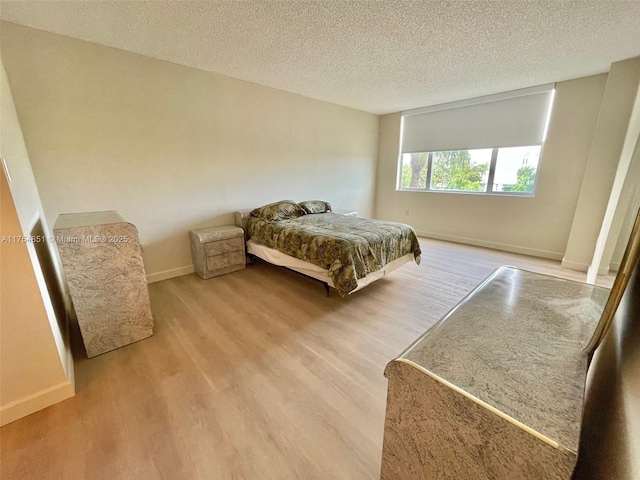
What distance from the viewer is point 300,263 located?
281 centimetres

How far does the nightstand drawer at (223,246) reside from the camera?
306 cm

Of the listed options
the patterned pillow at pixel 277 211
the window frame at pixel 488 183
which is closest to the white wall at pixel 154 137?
the patterned pillow at pixel 277 211

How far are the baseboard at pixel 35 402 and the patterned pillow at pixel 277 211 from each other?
7.68 feet

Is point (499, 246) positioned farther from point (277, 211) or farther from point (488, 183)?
point (277, 211)

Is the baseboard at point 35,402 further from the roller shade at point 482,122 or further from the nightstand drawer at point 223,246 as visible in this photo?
the roller shade at point 482,122

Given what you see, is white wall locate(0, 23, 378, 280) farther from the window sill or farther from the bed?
the window sill

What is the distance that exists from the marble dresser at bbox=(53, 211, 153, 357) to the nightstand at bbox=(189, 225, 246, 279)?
1070 mm

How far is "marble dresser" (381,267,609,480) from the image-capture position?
54 centimetres

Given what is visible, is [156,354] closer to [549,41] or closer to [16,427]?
[16,427]

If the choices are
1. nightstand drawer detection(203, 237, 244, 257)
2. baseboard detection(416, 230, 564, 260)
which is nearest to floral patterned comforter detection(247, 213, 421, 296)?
nightstand drawer detection(203, 237, 244, 257)

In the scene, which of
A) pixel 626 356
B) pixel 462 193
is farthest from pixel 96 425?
pixel 462 193

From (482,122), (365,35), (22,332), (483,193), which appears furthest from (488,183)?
(22,332)

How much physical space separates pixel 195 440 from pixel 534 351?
1.51m

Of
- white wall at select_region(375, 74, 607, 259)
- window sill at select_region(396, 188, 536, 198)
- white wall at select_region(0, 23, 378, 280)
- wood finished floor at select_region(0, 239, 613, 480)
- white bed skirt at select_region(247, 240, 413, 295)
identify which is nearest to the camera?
wood finished floor at select_region(0, 239, 613, 480)
